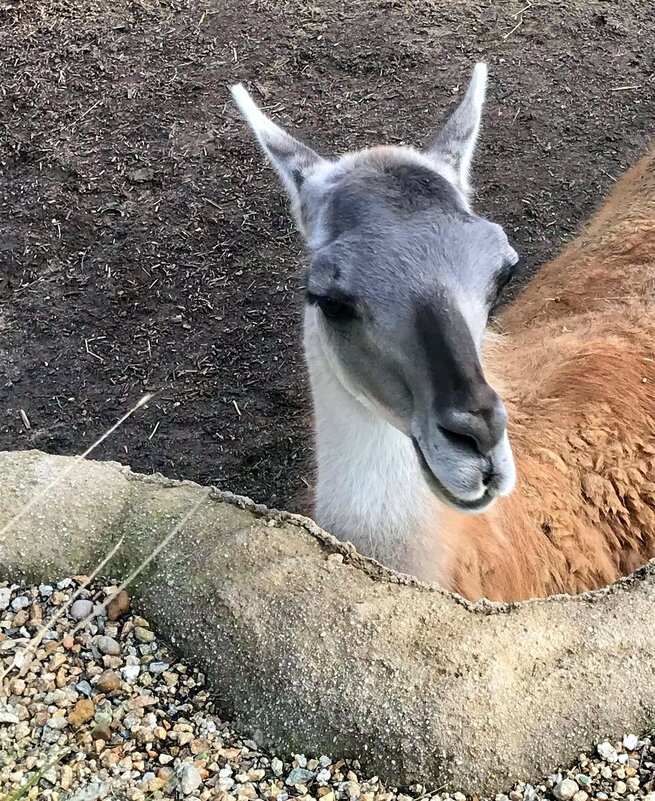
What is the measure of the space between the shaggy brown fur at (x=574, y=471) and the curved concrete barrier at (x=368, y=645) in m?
0.63

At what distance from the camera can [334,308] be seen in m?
2.93

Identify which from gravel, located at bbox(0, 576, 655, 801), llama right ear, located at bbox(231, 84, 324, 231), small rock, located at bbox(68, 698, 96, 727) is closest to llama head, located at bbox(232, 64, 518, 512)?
llama right ear, located at bbox(231, 84, 324, 231)

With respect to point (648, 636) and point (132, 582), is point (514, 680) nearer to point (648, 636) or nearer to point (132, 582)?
point (648, 636)

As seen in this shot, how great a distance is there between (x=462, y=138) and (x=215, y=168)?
12.2 feet

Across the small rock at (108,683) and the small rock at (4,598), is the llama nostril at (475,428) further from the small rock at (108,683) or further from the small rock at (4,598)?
the small rock at (4,598)

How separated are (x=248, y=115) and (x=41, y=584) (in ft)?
7.12

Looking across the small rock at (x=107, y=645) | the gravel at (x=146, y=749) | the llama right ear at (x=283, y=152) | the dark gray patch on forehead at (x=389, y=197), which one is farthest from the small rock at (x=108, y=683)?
the llama right ear at (x=283, y=152)

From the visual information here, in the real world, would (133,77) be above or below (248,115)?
below

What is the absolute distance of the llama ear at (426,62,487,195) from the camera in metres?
3.64

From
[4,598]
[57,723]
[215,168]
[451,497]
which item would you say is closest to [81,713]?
[57,723]

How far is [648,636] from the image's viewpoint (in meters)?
2.61

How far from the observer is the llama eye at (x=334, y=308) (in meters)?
2.89

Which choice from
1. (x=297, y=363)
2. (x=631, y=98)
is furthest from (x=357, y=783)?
(x=631, y=98)

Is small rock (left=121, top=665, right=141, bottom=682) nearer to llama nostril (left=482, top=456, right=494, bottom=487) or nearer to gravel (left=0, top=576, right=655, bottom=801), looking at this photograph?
gravel (left=0, top=576, right=655, bottom=801)
